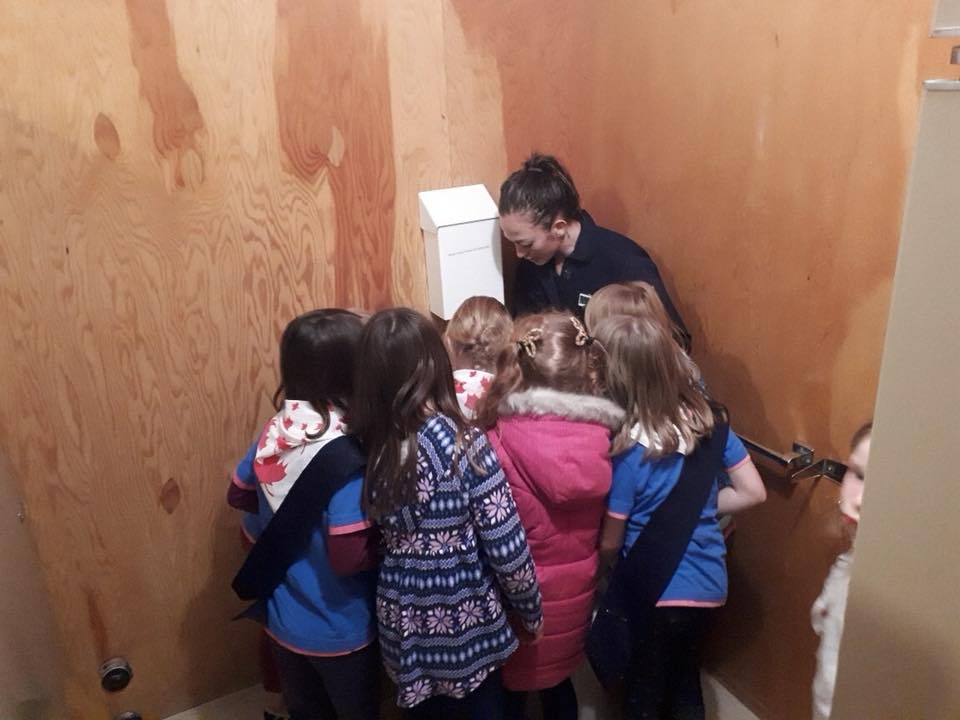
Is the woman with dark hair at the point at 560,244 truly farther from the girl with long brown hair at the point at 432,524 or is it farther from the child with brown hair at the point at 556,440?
the girl with long brown hair at the point at 432,524

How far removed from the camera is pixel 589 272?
1789 millimetres

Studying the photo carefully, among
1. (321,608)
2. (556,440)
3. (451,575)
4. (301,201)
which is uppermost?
(301,201)

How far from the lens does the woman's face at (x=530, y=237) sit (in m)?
1.73

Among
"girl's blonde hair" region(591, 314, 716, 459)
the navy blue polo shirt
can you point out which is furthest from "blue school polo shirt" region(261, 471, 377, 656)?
the navy blue polo shirt

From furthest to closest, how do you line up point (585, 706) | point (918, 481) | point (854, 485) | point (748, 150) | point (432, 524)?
point (585, 706)
point (748, 150)
point (432, 524)
point (854, 485)
point (918, 481)

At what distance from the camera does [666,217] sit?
1782 mm

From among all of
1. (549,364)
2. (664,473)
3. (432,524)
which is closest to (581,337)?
(549,364)

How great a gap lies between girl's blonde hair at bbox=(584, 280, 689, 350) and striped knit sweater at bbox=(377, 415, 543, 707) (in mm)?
340

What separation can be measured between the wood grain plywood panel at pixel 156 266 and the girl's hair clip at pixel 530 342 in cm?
52

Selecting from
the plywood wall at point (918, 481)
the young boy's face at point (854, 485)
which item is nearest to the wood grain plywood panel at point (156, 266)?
the young boy's face at point (854, 485)

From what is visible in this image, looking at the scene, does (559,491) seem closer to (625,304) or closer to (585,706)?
(625,304)

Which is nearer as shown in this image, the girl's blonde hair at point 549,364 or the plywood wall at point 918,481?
the plywood wall at point 918,481

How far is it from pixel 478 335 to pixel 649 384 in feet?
1.19

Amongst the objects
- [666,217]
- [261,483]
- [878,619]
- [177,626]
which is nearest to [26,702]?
[261,483]
